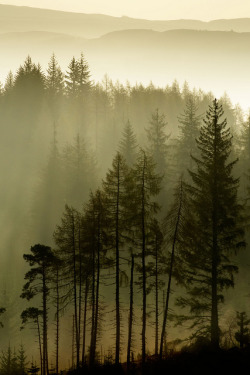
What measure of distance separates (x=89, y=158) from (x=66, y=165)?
4355 mm

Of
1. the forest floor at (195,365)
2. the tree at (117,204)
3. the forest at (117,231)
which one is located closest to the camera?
the forest floor at (195,365)

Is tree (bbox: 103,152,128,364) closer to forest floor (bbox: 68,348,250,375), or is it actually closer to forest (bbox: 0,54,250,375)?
forest (bbox: 0,54,250,375)

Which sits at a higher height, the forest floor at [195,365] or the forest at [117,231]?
the forest at [117,231]

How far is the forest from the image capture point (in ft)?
80.4

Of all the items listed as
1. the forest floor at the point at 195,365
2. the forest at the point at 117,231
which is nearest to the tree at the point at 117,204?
the forest at the point at 117,231

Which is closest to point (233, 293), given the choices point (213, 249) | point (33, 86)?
point (213, 249)

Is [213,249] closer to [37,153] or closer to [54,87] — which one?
[37,153]

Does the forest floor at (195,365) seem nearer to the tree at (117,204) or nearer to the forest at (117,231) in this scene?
the forest at (117,231)

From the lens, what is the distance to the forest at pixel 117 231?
24.5 m

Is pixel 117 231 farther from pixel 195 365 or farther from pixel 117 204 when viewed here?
pixel 195 365

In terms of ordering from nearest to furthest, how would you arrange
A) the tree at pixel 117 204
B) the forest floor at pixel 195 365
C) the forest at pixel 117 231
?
the forest floor at pixel 195 365 < the forest at pixel 117 231 < the tree at pixel 117 204

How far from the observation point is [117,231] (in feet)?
83.3

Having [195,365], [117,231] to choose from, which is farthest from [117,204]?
[195,365]

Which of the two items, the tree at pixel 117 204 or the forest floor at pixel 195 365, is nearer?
the forest floor at pixel 195 365
